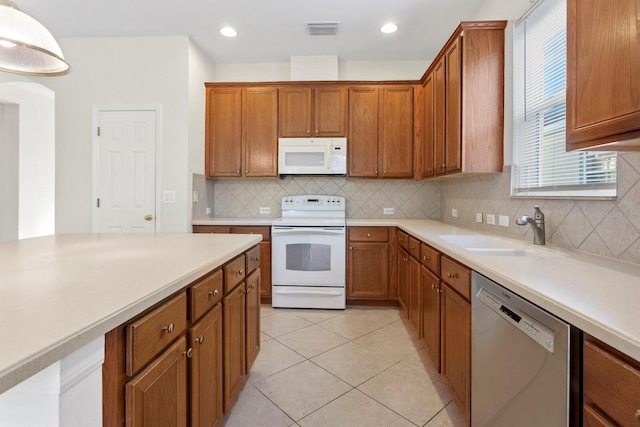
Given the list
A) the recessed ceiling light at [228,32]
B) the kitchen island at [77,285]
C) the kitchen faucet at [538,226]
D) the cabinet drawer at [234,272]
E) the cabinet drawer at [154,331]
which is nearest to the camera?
the kitchen island at [77,285]

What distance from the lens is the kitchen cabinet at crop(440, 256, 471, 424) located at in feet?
4.82

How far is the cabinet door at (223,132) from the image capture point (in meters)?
3.62

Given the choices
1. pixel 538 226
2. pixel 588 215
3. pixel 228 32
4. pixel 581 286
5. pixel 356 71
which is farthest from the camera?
pixel 356 71

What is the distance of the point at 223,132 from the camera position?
3.64m

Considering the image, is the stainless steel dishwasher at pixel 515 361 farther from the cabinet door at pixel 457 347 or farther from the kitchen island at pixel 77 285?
the kitchen island at pixel 77 285

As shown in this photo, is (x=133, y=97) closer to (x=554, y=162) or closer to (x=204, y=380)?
(x=204, y=380)

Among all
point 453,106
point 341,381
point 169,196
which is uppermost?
point 453,106

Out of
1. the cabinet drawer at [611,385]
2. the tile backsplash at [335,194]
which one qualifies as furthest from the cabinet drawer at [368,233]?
the cabinet drawer at [611,385]

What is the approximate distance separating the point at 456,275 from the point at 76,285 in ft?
5.15

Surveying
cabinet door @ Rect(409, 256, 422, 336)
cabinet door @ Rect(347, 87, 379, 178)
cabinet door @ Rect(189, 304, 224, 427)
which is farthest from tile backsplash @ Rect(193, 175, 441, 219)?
cabinet door @ Rect(189, 304, 224, 427)

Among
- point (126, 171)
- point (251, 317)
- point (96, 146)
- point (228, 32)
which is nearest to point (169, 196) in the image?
point (126, 171)

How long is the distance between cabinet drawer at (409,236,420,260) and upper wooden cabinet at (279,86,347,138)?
154 centimetres

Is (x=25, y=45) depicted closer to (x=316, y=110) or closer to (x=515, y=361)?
(x=515, y=361)

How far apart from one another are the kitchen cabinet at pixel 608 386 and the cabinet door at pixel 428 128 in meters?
2.46
